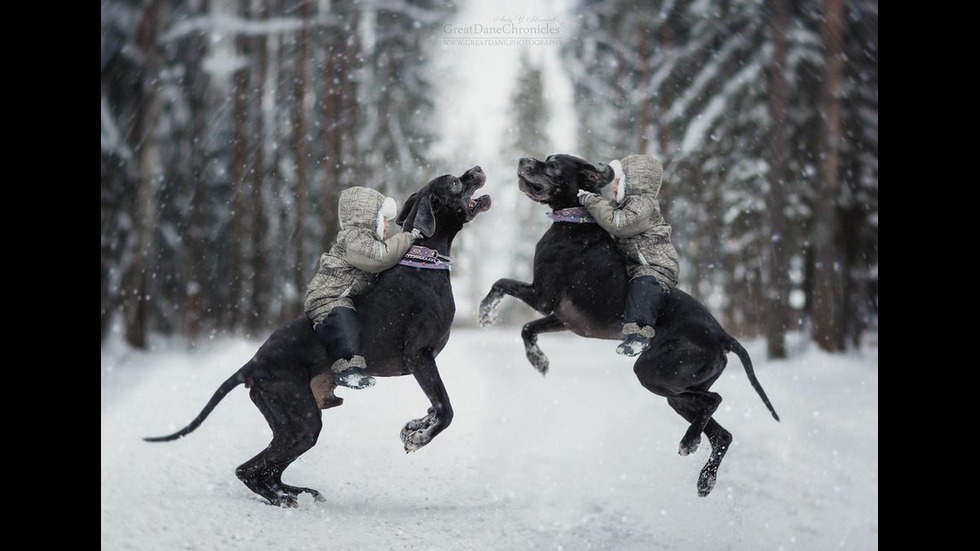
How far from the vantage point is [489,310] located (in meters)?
3.39

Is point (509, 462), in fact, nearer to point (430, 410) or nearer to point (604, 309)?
point (430, 410)

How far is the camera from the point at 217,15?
4289mm

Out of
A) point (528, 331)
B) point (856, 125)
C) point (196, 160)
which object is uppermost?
point (856, 125)

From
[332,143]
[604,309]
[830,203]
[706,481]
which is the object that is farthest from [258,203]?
[830,203]

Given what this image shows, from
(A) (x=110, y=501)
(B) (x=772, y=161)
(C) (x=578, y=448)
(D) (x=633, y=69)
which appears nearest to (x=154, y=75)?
(A) (x=110, y=501)

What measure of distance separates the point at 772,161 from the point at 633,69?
2.75 ft

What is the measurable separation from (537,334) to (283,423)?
3.44 ft

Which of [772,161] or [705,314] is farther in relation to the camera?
[772,161]

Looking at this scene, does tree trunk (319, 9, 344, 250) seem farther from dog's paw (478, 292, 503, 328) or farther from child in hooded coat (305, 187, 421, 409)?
dog's paw (478, 292, 503, 328)

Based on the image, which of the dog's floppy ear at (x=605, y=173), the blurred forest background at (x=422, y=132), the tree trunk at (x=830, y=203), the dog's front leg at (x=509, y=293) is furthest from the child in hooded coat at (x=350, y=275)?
the tree trunk at (x=830, y=203)

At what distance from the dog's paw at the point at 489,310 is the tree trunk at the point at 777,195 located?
1.68m

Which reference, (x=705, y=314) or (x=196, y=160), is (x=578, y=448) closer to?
(x=705, y=314)

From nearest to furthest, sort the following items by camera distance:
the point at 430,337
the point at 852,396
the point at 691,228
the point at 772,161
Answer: the point at 430,337
the point at 852,396
the point at 772,161
the point at 691,228

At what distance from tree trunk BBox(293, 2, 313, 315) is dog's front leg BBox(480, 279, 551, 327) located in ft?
4.37
